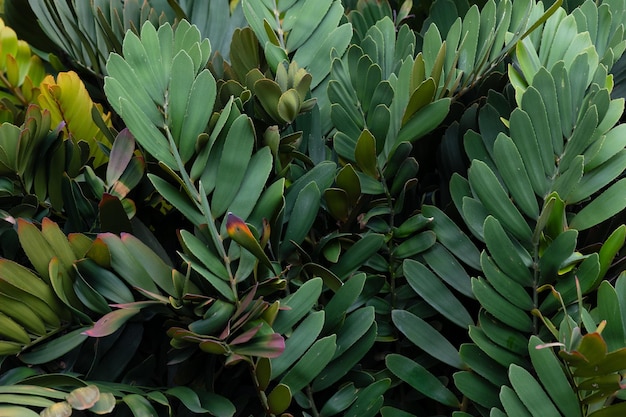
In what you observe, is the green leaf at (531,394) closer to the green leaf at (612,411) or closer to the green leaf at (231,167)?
the green leaf at (612,411)

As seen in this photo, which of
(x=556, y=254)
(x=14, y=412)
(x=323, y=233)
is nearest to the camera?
(x=14, y=412)

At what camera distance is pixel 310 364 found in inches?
18.4

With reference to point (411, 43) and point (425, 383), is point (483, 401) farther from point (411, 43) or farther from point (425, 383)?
point (411, 43)

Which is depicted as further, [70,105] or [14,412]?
[70,105]

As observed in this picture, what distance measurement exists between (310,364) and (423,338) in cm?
10

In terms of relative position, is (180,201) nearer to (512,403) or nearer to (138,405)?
(138,405)

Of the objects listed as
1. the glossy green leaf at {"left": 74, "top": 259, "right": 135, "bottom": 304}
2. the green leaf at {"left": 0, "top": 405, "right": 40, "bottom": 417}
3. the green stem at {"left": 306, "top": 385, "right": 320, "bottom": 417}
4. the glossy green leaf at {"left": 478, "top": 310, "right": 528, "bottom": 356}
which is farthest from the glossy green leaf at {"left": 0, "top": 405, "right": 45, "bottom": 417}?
the glossy green leaf at {"left": 478, "top": 310, "right": 528, "bottom": 356}

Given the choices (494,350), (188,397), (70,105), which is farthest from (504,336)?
(70,105)

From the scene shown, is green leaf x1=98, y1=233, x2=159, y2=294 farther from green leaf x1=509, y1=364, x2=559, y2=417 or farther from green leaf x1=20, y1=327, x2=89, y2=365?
green leaf x1=509, y1=364, x2=559, y2=417

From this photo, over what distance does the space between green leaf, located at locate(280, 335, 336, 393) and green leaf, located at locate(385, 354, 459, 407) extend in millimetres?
61

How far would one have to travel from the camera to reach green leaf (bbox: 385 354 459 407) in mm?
503

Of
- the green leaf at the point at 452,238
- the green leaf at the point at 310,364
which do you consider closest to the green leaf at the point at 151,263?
the green leaf at the point at 310,364

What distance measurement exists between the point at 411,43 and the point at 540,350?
0.29m

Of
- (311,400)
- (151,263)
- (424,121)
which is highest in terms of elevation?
(424,121)
